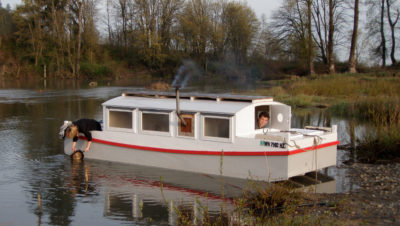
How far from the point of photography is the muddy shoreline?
7.58m

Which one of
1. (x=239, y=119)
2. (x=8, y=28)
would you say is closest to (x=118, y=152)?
(x=239, y=119)

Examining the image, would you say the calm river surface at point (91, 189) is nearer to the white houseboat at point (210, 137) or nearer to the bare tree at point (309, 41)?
the white houseboat at point (210, 137)

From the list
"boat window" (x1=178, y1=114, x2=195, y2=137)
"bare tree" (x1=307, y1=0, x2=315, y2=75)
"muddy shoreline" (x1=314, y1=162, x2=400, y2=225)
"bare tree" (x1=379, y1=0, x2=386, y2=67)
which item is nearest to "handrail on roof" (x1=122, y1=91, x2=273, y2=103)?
"boat window" (x1=178, y1=114, x2=195, y2=137)

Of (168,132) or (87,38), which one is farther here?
(87,38)

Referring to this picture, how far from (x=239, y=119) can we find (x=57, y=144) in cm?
777

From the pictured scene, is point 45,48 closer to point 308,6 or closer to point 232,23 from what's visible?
point 232,23

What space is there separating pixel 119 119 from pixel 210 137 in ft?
9.71

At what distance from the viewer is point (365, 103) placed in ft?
67.7

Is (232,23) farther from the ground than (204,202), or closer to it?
farther from the ground

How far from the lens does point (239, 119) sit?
10.5 m

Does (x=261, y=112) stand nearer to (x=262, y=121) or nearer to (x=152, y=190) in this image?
(x=262, y=121)

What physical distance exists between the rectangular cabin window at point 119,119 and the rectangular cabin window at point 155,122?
74cm

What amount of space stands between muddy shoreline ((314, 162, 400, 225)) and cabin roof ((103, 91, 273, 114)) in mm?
2755

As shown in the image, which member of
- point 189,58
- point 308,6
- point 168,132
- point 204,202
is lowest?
point 204,202
